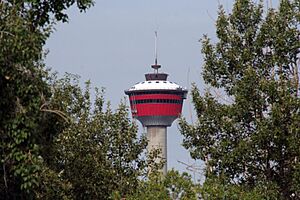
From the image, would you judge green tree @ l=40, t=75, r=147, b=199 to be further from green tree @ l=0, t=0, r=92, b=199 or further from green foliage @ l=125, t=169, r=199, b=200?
green tree @ l=0, t=0, r=92, b=199

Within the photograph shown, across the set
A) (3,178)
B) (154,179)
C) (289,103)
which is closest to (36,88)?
(3,178)

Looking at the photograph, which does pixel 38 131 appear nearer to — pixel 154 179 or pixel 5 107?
pixel 5 107

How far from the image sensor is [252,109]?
98.6ft

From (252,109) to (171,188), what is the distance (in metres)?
4.47

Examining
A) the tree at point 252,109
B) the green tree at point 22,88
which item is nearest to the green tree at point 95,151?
the tree at point 252,109

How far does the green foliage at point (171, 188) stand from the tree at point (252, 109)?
615mm

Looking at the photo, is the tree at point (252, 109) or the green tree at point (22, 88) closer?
the green tree at point (22, 88)

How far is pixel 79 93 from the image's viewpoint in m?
38.5

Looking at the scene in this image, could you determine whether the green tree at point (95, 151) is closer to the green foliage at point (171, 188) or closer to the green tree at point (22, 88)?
the green foliage at point (171, 188)

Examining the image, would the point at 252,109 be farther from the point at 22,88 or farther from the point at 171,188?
the point at 22,88

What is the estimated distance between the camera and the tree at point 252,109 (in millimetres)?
29000

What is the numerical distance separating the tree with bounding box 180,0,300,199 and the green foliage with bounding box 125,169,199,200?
61 centimetres

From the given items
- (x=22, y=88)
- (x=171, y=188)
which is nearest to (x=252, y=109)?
(x=171, y=188)

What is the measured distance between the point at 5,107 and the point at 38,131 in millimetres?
965
